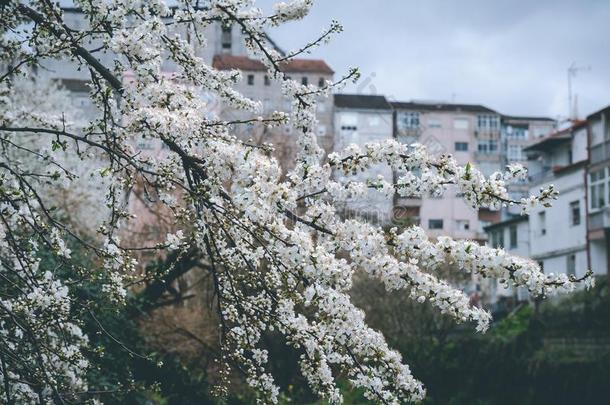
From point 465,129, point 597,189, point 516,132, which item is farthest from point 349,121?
point 597,189

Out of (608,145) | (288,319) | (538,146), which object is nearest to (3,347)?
(288,319)

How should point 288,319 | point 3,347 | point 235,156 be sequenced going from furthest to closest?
1. point 3,347
2. point 288,319
3. point 235,156

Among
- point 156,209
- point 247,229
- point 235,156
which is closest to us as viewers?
point 235,156

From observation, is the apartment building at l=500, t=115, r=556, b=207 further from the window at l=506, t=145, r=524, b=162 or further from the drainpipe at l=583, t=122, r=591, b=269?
the drainpipe at l=583, t=122, r=591, b=269

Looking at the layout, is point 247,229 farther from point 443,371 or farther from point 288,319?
point 443,371

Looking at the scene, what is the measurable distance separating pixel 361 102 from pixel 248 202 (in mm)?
68802

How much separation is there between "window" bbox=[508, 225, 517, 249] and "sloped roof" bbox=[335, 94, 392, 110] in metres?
23.7

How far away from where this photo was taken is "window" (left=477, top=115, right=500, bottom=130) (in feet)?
248

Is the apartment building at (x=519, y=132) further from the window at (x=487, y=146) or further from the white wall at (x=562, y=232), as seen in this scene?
the white wall at (x=562, y=232)

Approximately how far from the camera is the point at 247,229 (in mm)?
5645

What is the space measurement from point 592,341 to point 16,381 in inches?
889

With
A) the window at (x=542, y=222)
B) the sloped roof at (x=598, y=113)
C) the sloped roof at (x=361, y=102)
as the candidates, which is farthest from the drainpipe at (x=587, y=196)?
the sloped roof at (x=361, y=102)

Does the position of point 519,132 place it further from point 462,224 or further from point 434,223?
point 434,223

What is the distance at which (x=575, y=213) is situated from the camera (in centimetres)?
4044
